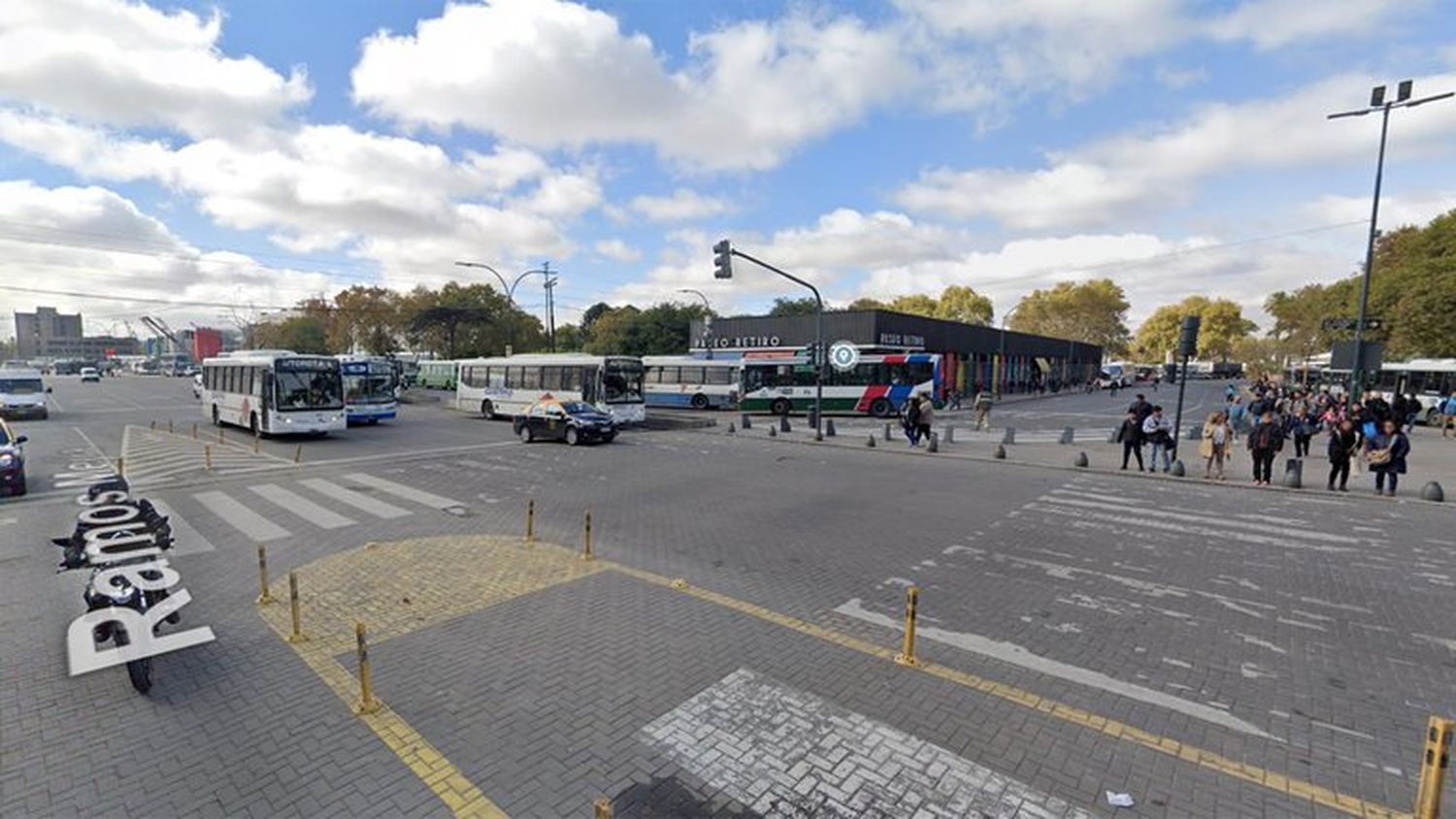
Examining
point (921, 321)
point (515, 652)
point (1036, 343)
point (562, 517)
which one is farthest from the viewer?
point (1036, 343)

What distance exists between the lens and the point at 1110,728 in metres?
4.31

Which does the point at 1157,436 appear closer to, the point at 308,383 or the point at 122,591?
the point at 122,591

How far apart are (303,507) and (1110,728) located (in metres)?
12.1

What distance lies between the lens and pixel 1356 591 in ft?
22.9

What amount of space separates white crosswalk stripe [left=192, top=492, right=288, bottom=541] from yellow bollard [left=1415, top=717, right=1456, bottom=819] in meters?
11.5

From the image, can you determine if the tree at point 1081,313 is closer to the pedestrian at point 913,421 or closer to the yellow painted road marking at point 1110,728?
the pedestrian at point 913,421

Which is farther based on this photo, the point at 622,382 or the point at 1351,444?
the point at 622,382

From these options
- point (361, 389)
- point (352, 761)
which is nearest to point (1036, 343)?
point (361, 389)

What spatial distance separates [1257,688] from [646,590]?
5.53 m

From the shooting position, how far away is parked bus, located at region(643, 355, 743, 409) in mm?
34094

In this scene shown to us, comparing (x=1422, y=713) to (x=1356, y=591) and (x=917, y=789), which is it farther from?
(x=917, y=789)

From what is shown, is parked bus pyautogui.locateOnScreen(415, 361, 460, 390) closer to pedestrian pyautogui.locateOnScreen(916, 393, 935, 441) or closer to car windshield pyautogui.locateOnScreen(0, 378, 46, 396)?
car windshield pyautogui.locateOnScreen(0, 378, 46, 396)

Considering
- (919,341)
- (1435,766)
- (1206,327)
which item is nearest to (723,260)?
(1435,766)

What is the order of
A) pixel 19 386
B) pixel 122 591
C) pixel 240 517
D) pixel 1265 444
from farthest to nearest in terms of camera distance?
1. pixel 19 386
2. pixel 1265 444
3. pixel 240 517
4. pixel 122 591
